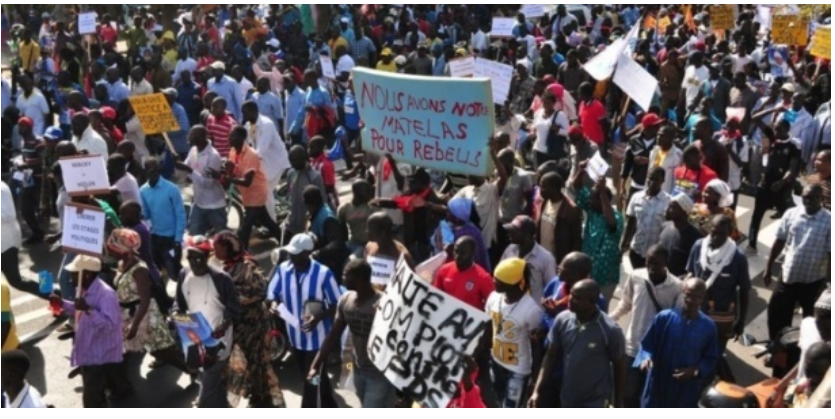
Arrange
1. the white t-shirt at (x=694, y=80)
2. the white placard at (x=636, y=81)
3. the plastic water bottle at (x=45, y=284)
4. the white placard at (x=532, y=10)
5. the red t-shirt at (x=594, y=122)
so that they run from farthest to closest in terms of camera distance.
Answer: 1. the white placard at (x=532, y=10)
2. the white t-shirt at (x=694, y=80)
3. the red t-shirt at (x=594, y=122)
4. the white placard at (x=636, y=81)
5. the plastic water bottle at (x=45, y=284)

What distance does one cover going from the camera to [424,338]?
5.36 meters

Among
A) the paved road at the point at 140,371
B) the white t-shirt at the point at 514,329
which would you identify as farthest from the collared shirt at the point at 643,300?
the paved road at the point at 140,371

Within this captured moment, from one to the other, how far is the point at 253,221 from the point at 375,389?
3.85 metres

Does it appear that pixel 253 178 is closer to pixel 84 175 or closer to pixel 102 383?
pixel 84 175

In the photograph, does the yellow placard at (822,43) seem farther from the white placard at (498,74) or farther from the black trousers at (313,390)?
the black trousers at (313,390)

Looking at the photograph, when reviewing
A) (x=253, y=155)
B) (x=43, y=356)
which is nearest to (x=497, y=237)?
(x=253, y=155)

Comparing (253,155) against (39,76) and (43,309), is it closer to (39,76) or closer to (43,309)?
(43,309)

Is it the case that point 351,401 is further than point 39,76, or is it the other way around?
point 39,76

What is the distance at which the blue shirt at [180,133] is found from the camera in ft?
38.2

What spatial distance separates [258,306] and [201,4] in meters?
16.9

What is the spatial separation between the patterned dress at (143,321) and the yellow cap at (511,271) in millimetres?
2274

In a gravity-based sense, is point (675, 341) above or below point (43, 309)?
above

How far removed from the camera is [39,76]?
1648 cm

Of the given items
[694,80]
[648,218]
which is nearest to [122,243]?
[648,218]
